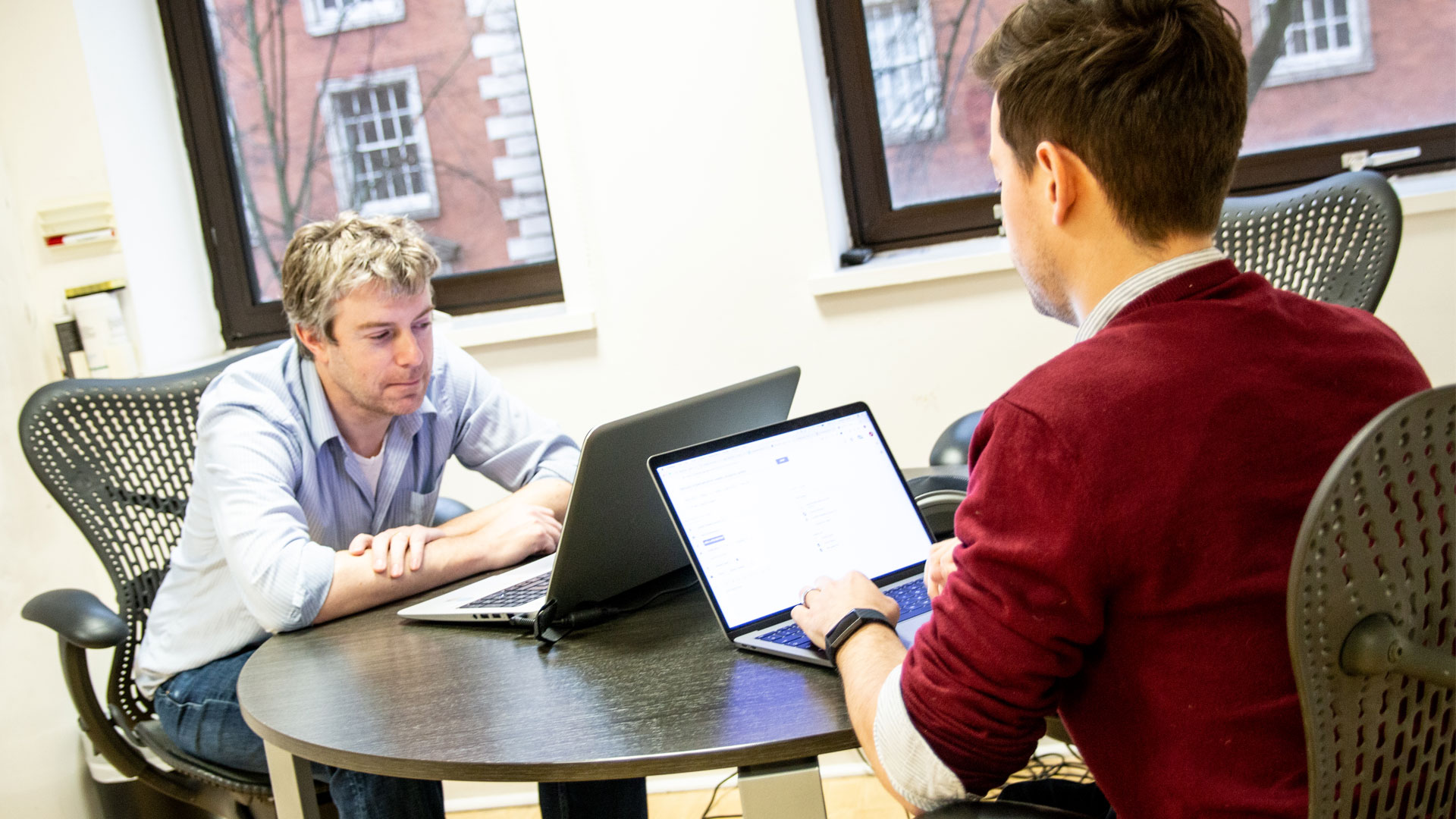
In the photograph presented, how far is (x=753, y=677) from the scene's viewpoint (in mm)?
1142

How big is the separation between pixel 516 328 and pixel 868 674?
1938mm

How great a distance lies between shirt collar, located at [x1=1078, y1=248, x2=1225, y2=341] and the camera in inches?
Answer: 36.5

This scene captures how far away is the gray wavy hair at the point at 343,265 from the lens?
70.9 inches

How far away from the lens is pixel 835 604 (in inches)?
46.1

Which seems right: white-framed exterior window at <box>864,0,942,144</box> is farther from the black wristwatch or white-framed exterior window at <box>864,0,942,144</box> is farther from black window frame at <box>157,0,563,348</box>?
the black wristwatch

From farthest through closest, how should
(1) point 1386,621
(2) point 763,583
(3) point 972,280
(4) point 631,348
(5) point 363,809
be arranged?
1. (4) point 631,348
2. (3) point 972,280
3. (5) point 363,809
4. (2) point 763,583
5. (1) point 1386,621

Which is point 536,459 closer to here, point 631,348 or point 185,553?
point 185,553

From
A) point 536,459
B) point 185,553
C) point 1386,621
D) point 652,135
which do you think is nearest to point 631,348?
point 652,135

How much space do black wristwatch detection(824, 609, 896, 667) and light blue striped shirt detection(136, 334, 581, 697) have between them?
2.61 ft

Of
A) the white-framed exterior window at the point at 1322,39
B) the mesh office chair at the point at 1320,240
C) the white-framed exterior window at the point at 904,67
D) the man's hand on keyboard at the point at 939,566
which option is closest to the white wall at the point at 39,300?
the white-framed exterior window at the point at 904,67

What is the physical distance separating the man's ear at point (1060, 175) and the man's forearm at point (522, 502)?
100 cm

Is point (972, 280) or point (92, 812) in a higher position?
point (972, 280)

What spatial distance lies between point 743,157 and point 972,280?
58 cm

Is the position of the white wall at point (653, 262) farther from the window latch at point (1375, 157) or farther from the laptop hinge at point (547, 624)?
the laptop hinge at point (547, 624)
